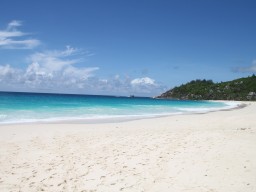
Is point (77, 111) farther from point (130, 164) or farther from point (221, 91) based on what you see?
point (221, 91)

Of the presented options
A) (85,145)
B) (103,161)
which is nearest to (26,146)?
(85,145)

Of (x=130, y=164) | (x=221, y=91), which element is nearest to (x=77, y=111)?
(x=130, y=164)

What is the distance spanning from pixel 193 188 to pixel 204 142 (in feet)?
15.4

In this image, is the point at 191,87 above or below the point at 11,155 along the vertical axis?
above

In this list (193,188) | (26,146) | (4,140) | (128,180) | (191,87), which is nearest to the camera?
(193,188)

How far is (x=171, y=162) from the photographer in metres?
7.79

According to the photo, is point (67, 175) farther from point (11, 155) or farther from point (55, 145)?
point (55, 145)

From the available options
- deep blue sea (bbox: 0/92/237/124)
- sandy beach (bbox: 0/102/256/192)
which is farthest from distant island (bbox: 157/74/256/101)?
sandy beach (bbox: 0/102/256/192)

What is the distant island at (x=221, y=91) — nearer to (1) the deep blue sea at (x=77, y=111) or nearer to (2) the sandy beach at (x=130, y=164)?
(1) the deep blue sea at (x=77, y=111)

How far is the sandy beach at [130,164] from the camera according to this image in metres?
6.16

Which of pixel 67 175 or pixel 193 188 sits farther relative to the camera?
pixel 67 175

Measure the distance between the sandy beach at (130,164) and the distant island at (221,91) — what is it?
96.9 metres

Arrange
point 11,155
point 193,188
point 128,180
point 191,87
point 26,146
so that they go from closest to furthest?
point 193,188 → point 128,180 → point 11,155 → point 26,146 → point 191,87

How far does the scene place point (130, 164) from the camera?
25.2ft
